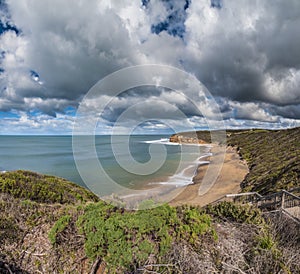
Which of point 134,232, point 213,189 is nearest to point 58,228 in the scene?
point 134,232

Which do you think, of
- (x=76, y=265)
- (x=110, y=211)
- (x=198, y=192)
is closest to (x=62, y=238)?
(x=76, y=265)

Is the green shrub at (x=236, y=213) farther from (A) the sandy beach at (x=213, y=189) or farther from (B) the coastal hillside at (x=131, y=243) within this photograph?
(A) the sandy beach at (x=213, y=189)

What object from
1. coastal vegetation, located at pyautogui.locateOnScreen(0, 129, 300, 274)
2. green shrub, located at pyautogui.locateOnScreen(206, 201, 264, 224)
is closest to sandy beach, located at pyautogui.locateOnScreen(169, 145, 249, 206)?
green shrub, located at pyautogui.locateOnScreen(206, 201, 264, 224)

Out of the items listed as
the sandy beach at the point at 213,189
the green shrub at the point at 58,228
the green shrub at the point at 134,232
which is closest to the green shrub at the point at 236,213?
the green shrub at the point at 134,232

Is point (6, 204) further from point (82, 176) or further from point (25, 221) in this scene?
point (82, 176)

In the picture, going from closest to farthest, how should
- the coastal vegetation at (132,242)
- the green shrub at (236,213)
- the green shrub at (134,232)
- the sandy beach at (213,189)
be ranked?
the coastal vegetation at (132,242)
the green shrub at (134,232)
the green shrub at (236,213)
the sandy beach at (213,189)

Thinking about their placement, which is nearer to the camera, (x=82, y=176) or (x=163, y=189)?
(x=163, y=189)

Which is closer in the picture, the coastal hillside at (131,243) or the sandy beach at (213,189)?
the coastal hillside at (131,243)

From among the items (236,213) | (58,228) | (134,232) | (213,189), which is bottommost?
(213,189)

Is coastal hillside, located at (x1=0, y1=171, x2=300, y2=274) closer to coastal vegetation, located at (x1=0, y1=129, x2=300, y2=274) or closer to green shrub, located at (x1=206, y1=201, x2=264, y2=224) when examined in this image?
coastal vegetation, located at (x1=0, y1=129, x2=300, y2=274)

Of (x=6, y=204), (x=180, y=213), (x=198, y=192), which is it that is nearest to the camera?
(x=180, y=213)

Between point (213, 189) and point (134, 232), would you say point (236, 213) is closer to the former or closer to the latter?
point (134, 232)
